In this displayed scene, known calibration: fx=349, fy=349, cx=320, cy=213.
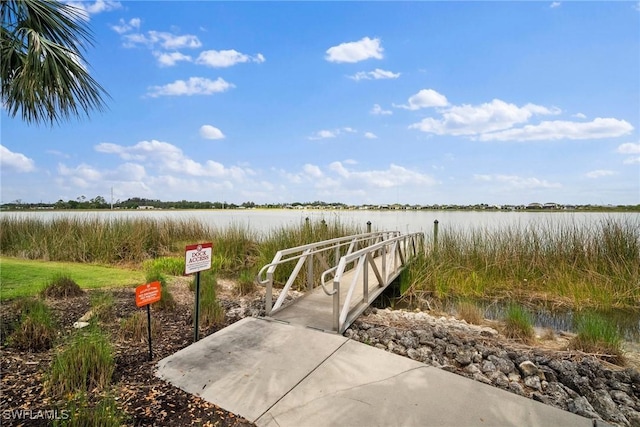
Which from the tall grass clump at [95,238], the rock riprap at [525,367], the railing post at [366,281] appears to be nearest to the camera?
Result: the rock riprap at [525,367]

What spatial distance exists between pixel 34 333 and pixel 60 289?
7.52 feet

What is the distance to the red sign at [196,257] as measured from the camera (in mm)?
3688

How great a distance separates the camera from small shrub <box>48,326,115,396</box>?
2.68m

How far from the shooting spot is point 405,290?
24.8 feet

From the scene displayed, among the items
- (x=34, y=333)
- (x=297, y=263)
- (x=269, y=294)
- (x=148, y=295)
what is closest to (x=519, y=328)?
(x=297, y=263)

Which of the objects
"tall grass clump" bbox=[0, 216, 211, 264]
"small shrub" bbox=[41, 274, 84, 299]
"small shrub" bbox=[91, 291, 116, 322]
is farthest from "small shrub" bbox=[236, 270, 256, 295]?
"tall grass clump" bbox=[0, 216, 211, 264]

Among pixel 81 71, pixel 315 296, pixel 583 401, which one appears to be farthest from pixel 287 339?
pixel 81 71

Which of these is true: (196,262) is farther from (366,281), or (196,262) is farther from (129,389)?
(366,281)

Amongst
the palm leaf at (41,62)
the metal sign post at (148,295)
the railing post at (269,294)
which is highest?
the palm leaf at (41,62)

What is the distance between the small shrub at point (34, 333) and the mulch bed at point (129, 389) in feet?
0.27

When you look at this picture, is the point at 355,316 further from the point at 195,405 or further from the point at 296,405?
the point at 195,405

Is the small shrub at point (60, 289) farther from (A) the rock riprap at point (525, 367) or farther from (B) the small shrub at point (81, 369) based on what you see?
(A) the rock riprap at point (525, 367)

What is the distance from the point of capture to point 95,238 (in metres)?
10.6

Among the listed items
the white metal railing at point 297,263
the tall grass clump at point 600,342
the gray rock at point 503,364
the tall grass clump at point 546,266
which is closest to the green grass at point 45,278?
the white metal railing at point 297,263
